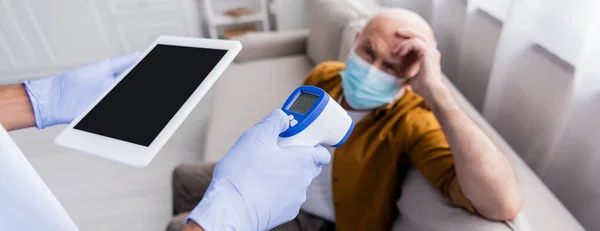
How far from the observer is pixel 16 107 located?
0.89m

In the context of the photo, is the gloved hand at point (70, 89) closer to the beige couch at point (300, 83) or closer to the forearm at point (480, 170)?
the beige couch at point (300, 83)

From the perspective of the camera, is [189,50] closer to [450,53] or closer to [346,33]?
[346,33]

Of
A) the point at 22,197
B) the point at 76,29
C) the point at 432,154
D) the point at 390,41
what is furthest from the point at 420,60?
the point at 76,29

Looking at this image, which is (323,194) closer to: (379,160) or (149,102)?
(379,160)

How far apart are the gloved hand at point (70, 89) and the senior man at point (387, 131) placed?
1.52 feet

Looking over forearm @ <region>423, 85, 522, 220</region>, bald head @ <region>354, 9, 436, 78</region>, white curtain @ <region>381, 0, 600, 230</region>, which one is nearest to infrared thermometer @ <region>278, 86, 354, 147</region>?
forearm @ <region>423, 85, 522, 220</region>

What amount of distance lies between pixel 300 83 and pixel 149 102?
1.29m

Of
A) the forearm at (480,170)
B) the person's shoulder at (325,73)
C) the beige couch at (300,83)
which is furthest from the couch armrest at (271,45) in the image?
the forearm at (480,170)

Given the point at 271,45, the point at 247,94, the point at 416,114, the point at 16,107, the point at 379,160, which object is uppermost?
the point at 16,107

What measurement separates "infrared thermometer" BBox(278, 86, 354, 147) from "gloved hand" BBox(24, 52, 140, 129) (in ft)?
1.59

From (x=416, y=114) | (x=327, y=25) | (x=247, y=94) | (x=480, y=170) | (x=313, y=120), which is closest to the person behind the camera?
(x=313, y=120)

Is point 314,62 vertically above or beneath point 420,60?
beneath

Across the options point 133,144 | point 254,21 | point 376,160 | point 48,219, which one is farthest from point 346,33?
point 254,21

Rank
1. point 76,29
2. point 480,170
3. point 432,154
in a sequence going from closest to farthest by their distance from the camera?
1. point 480,170
2. point 432,154
3. point 76,29
